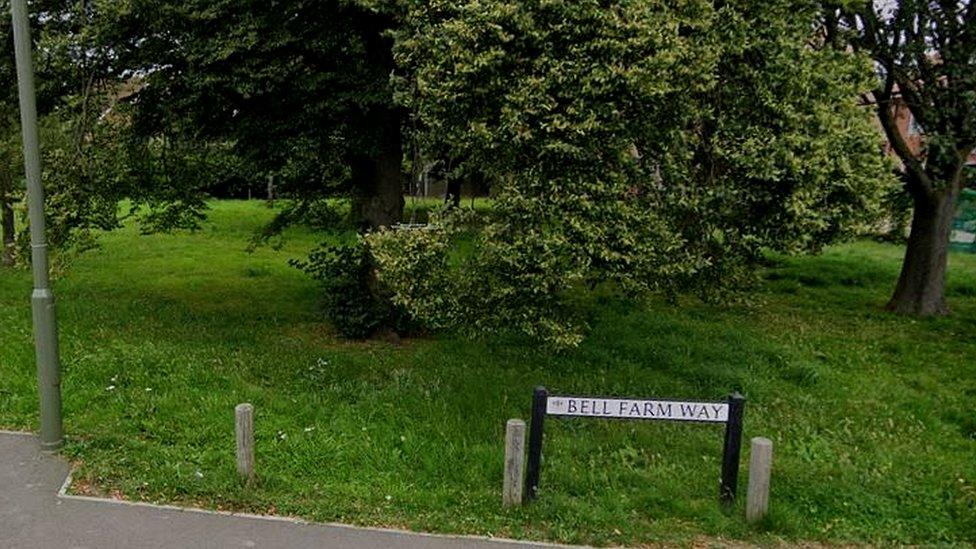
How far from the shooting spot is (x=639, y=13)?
18.0ft

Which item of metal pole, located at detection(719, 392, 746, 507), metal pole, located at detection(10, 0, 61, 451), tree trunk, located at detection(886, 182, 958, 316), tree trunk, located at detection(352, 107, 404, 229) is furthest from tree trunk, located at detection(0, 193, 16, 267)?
tree trunk, located at detection(886, 182, 958, 316)

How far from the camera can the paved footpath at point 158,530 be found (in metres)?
5.00

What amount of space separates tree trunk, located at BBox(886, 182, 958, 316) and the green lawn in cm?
66

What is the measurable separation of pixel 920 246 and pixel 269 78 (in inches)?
460

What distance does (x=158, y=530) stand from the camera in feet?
16.9

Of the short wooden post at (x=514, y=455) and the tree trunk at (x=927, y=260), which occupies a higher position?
the tree trunk at (x=927, y=260)

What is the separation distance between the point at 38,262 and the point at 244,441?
234 centimetres

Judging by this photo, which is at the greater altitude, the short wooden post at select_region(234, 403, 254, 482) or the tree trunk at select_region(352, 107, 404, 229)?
the tree trunk at select_region(352, 107, 404, 229)

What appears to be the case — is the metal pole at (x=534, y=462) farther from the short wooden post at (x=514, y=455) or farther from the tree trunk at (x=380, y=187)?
the tree trunk at (x=380, y=187)

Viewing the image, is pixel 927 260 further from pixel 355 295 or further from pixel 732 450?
pixel 355 295

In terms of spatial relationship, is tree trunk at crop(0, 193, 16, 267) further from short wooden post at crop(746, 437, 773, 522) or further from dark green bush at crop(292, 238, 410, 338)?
short wooden post at crop(746, 437, 773, 522)

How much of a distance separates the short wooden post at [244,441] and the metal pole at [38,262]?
1.85 m

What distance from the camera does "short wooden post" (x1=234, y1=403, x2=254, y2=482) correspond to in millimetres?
5711

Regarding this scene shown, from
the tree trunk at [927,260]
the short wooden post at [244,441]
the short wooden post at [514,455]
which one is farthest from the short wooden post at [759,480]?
the tree trunk at [927,260]
